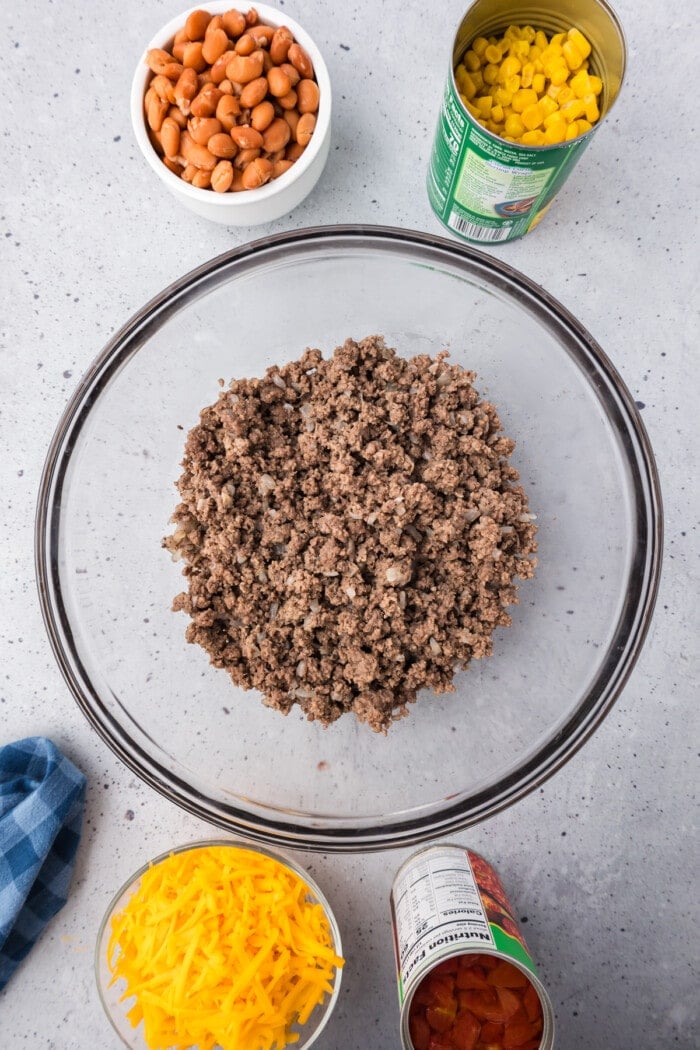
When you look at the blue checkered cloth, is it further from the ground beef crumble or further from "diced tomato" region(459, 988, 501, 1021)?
"diced tomato" region(459, 988, 501, 1021)

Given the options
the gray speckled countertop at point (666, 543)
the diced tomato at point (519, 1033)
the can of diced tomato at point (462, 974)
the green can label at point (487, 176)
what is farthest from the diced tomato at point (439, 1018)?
the green can label at point (487, 176)

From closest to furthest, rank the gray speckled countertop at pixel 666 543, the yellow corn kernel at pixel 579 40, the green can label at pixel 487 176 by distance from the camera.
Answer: the green can label at pixel 487 176, the yellow corn kernel at pixel 579 40, the gray speckled countertop at pixel 666 543

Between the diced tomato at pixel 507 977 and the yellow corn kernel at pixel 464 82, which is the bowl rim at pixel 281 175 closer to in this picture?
the yellow corn kernel at pixel 464 82

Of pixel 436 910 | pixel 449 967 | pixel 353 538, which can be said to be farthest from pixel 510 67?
pixel 449 967

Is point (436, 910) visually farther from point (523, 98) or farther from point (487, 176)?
point (523, 98)

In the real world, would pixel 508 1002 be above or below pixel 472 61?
below
